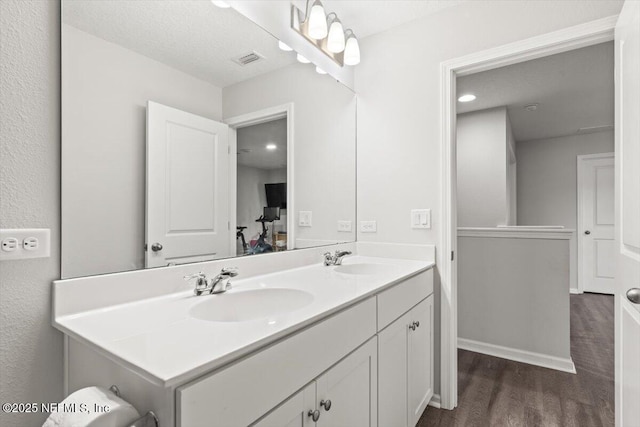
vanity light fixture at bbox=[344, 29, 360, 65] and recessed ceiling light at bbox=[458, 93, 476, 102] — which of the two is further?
recessed ceiling light at bbox=[458, 93, 476, 102]

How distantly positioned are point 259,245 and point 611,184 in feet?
17.1

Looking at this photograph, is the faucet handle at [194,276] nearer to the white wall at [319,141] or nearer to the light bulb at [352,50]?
the white wall at [319,141]

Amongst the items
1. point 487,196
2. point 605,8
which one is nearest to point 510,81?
point 487,196

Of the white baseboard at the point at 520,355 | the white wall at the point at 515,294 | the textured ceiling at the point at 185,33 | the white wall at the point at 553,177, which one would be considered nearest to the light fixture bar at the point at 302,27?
the textured ceiling at the point at 185,33

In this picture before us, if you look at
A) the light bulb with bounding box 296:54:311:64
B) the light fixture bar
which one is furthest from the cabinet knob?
the light fixture bar

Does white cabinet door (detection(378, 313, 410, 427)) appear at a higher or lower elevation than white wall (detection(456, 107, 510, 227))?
lower

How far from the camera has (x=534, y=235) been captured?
8.29 ft

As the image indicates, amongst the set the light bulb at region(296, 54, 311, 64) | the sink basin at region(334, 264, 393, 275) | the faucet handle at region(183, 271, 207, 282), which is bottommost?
the sink basin at region(334, 264, 393, 275)

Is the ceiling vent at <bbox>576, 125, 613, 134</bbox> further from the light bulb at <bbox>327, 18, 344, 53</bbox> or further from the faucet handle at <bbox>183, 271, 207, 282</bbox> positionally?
the faucet handle at <bbox>183, 271, 207, 282</bbox>

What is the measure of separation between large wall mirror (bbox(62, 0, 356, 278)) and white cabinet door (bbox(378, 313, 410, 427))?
686 millimetres

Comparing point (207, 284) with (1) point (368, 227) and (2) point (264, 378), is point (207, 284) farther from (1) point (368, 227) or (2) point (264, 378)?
(1) point (368, 227)

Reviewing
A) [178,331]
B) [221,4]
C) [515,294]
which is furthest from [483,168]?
[178,331]

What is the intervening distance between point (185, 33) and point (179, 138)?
1.39 feet

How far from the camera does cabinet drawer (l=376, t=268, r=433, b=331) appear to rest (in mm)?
1313
